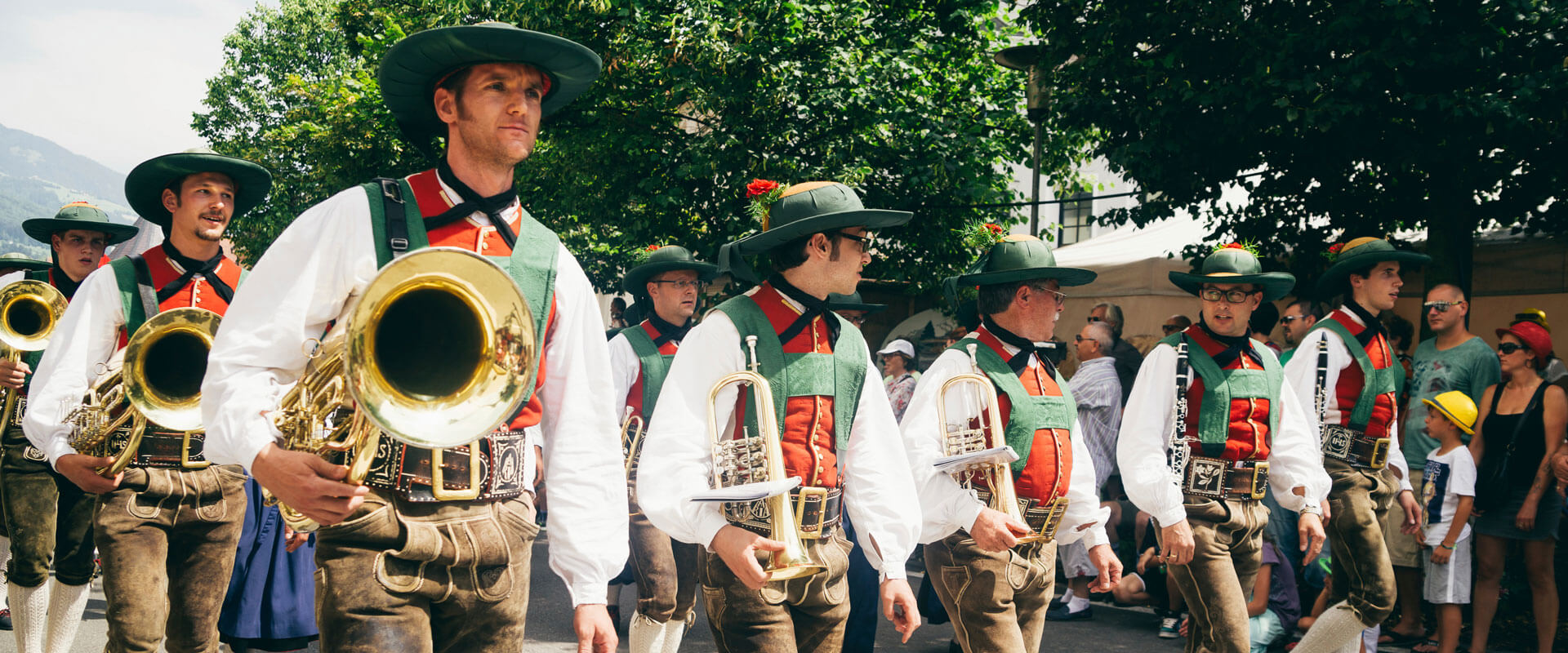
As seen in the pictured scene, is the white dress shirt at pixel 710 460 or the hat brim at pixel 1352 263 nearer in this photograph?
the white dress shirt at pixel 710 460

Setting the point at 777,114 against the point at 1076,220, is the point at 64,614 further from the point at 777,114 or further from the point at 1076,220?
the point at 1076,220

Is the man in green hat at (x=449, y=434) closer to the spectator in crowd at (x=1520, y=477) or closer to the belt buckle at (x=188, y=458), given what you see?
the belt buckle at (x=188, y=458)

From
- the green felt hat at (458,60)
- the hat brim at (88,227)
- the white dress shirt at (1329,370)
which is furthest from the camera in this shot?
the hat brim at (88,227)

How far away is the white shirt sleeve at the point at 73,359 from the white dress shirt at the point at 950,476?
10.3ft

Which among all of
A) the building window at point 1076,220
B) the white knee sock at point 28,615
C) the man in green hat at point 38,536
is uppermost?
the building window at point 1076,220

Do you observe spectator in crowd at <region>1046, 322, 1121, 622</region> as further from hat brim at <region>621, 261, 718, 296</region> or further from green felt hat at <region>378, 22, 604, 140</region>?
green felt hat at <region>378, 22, 604, 140</region>

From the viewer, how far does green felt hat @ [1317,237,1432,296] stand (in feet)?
20.8

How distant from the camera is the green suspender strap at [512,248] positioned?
244cm

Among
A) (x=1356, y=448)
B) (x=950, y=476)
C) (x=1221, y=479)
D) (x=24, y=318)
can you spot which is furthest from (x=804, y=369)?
(x=24, y=318)

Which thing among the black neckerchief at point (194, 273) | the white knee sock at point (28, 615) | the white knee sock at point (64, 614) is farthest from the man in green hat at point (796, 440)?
the white knee sock at point (28, 615)

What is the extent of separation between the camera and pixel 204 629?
13.6ft

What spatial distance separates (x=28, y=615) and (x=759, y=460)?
4.08m

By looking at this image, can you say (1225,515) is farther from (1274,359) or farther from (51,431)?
(51,431)

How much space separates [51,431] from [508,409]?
10.2 ft
